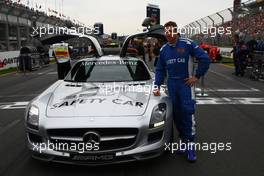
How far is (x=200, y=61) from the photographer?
14.7 feet

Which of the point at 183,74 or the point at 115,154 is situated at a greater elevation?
the point at 183,74

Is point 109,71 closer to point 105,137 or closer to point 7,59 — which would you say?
point 105,137

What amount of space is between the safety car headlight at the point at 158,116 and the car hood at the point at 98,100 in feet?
0.43

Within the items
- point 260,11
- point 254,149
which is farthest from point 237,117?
point 260,11

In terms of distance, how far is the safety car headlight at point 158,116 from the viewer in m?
4.13

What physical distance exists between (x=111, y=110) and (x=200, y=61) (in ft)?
4.08

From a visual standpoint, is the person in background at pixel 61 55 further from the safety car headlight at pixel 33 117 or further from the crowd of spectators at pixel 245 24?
the crowd of spectators at pixel 245 24

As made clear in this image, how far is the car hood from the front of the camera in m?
4.19

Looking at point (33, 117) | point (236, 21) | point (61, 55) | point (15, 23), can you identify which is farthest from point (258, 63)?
point (15, 23)

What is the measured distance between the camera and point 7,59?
23.2 metres

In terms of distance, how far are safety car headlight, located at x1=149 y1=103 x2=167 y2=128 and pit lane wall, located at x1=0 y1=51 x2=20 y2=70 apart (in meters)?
19.4

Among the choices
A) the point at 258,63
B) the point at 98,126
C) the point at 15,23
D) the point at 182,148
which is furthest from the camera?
the point at 15,23

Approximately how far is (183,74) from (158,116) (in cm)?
68

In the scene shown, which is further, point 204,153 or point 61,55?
point 61,55
